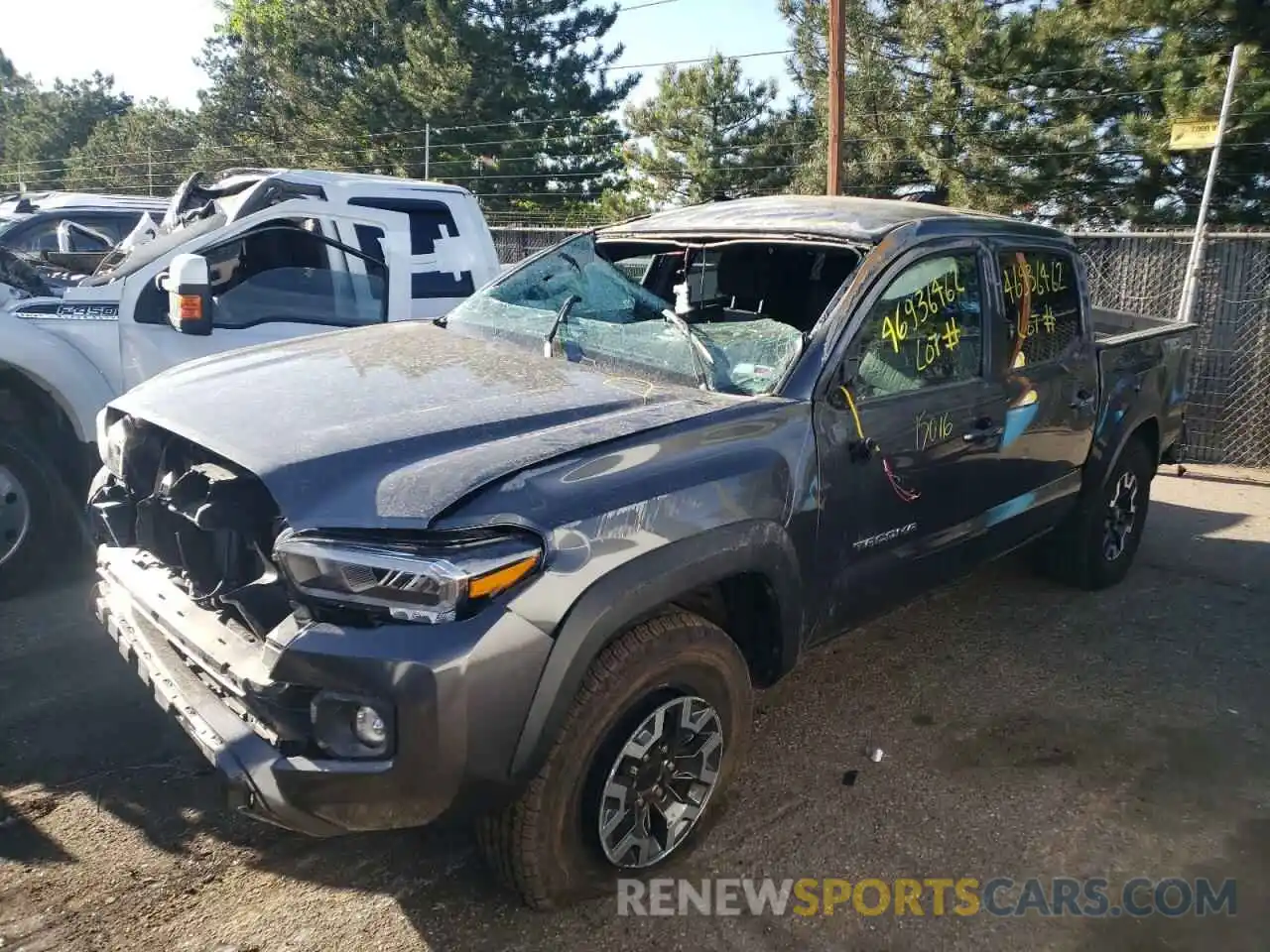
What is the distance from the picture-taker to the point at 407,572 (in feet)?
7.17

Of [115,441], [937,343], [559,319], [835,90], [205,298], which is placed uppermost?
[835,90]

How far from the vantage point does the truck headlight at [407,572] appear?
2.19 metres

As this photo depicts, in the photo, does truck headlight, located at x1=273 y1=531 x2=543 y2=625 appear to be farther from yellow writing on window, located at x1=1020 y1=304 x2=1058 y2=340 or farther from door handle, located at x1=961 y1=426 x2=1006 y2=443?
yellow writing on window, located at x1=1020 y1=304 x2=1058 y2=340

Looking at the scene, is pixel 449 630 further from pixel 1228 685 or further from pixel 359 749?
pixel 1228 685

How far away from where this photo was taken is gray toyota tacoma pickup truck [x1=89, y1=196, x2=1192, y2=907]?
222 cm

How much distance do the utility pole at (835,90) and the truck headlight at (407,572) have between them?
36.3ft

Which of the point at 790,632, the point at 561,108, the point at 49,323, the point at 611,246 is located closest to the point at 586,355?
the point at 611,246

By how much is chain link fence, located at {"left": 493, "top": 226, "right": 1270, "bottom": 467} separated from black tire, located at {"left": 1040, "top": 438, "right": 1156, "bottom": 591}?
367 cm

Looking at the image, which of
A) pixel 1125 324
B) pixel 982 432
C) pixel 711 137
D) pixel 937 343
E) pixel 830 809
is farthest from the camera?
pixel 711 137

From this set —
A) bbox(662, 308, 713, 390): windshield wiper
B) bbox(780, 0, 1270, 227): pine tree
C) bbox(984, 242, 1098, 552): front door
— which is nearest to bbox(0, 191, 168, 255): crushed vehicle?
bbox(662, 308, 713, 390): windshield wiper

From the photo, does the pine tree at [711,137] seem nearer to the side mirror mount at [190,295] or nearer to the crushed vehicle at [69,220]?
the crushed vehicle at [69,220]

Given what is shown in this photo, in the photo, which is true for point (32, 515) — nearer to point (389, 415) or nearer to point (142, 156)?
point (389, 415)

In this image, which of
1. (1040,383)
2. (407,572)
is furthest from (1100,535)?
(407,572)

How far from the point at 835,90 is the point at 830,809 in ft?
37.6
